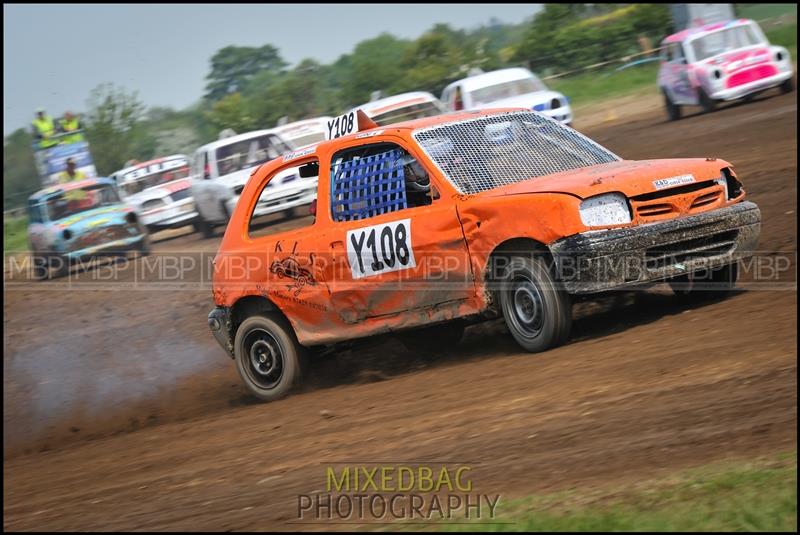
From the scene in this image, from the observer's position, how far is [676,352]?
634cm

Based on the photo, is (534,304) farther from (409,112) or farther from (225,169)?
(225,169)

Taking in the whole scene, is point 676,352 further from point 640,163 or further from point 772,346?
point 640,163

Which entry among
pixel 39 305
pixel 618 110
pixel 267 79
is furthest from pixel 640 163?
pixel 267 79

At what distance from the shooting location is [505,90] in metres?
22.3

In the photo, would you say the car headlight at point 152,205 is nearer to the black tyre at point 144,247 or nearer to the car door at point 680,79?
the black tyre at point 144,247

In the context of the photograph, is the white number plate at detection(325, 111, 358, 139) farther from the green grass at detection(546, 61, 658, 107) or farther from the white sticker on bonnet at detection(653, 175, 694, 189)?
the green grass at detection(546, 61, 658, 107)

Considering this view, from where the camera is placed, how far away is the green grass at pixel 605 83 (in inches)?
1232

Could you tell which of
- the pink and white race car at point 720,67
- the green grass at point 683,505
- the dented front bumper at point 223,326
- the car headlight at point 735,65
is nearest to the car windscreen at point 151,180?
the pink and white race car at point 720,67

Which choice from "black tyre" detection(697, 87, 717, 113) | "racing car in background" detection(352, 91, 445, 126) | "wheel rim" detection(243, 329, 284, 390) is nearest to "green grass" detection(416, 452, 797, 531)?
"wheel rim" detection(243, 329, 284, 390)

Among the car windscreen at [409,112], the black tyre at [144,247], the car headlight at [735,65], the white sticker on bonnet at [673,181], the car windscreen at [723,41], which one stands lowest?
the black tyre at [144,247]

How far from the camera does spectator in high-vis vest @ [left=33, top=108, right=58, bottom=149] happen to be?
29.0m

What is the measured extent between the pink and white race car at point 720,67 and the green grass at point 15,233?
16075 mm

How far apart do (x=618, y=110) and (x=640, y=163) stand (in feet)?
68.1

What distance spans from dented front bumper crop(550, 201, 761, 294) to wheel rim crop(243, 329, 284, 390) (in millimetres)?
2579
